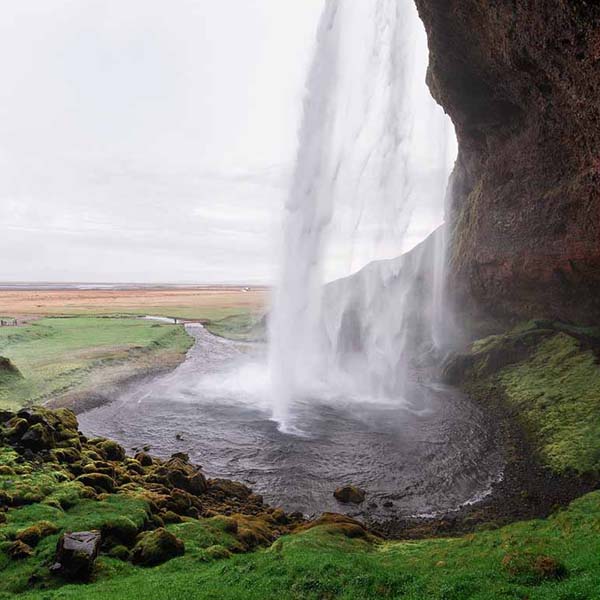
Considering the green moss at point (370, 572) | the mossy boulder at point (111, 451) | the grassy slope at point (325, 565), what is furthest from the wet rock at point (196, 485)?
the green moss at point (370, 572)

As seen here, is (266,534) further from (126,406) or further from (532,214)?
(532,214)

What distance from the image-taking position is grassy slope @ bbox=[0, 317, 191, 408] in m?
35.7

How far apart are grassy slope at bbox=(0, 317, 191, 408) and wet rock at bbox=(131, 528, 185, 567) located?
872 inches

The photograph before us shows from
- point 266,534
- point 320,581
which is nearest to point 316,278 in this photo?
point 266,534

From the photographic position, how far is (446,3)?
29234 millimetres

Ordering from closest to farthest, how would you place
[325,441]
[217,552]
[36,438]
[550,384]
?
[217,552]
[36,438]
[325,441]
[550,384]

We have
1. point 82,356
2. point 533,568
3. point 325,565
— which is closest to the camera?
point 533,568

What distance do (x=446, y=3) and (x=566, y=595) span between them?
32717mm

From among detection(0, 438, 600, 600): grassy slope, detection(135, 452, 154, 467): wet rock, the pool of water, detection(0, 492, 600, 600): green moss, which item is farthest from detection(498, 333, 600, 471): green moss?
detection(135, 452, 154, 467): wet rock

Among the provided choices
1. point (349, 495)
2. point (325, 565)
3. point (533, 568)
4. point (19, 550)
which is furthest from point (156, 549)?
point (533, 568)

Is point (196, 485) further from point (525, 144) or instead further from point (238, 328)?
point (238, 328)

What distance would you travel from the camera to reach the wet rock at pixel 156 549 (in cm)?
1353

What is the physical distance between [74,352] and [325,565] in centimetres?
4451

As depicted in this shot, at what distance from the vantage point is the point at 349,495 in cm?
2044
